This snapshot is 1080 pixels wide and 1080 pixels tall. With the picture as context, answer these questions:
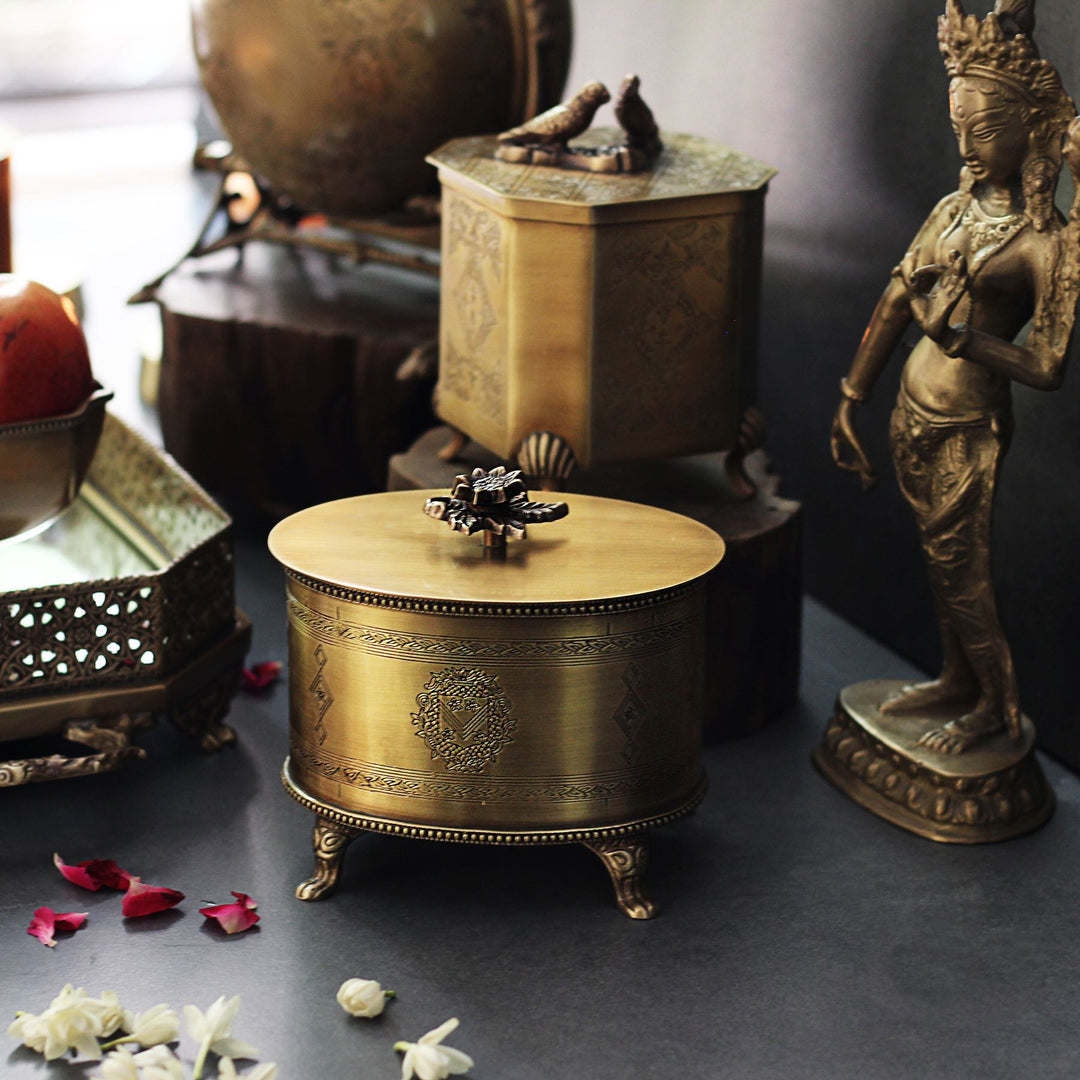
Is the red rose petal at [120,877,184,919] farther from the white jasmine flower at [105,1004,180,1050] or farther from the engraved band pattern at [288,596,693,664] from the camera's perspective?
the engraved band pattern at [288,596,693,664]

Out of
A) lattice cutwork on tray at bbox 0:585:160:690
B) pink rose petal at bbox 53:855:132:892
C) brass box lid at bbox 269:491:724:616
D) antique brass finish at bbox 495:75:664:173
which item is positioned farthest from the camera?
antique brass finish at bbox 495:75:664:173

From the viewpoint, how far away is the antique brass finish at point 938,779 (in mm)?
2744

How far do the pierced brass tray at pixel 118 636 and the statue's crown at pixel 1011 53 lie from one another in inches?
58.3

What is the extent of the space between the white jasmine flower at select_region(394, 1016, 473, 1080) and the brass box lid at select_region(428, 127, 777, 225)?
138 centimetres

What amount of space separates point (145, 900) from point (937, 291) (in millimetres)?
1522

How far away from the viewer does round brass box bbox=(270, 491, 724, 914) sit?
2.34 meters

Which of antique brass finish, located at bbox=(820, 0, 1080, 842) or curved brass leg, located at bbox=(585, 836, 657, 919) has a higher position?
antique brass finish, located at bbox=(820, 0, 1080, 842)

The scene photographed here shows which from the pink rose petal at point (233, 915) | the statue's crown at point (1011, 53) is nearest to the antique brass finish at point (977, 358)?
the statue's crown at point (1011, 53)

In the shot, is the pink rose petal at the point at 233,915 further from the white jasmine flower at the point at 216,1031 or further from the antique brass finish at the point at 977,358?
the antique brass finish at the point at 977,358

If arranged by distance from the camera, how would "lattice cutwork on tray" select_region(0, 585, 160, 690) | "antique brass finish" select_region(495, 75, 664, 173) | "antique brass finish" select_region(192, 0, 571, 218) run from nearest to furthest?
"lattice cutwork on tray" select_region(0, 585, 160, 690) → "antique brass finish" select_region(495, 75, 664, 173) → "antique brass finish" select_region(192, 0, 571, 218)

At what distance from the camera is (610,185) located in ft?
9.51

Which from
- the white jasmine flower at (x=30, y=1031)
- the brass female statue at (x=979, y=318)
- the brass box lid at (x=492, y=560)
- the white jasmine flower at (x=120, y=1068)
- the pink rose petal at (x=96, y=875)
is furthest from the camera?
the pink rose petal at (x=96, y=875)

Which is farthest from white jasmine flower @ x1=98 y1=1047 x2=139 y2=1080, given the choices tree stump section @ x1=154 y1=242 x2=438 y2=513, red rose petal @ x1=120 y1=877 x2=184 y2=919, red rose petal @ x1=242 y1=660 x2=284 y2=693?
tree stump section @ x1=154 y1=242 x2=438 y2=513

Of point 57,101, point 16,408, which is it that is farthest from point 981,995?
point 57,101
